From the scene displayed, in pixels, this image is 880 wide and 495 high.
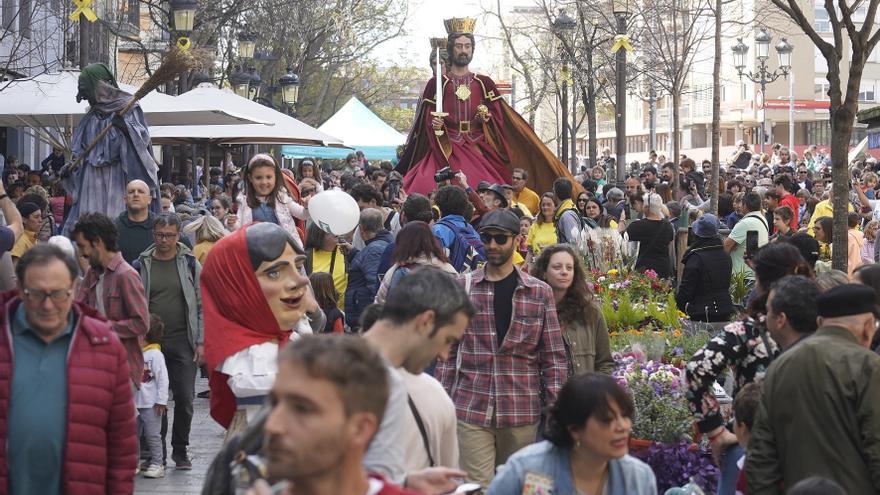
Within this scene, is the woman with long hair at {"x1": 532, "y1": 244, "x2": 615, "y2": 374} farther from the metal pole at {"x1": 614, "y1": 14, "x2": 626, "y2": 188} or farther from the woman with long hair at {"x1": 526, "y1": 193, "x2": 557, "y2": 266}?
the metal pole at {"x1": 614, "y1": 14, "x2": 626, "y2": 188}

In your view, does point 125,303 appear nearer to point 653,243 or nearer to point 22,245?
point 22,245

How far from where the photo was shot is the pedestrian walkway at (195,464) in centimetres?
931

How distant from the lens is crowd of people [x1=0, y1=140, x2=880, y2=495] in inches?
129

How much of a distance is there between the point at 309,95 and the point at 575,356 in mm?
49603

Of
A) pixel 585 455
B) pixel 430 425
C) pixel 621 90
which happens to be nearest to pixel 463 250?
pixel 585 455

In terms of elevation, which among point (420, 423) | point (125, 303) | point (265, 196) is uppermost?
point (265, 196)

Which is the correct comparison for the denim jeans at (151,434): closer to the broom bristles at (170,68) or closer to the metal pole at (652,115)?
the broom bristles at (170,68)

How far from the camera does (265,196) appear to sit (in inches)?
396

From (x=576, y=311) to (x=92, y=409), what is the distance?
3269 millimetres

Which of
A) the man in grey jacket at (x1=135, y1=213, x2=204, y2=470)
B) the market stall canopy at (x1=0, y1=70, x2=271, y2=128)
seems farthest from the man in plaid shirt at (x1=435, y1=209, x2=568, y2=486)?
the market stall canopy at (x1=0, y1=70, x2=271, y2=128)

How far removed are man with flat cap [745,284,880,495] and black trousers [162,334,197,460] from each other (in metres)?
5.23

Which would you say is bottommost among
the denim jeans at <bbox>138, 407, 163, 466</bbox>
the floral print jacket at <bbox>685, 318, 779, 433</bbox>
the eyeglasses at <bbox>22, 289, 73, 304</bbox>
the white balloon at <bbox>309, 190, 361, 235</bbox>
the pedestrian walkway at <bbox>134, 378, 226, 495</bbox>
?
the pedestrian walkway at <bbox>134, 378, 226, 495</bbox>

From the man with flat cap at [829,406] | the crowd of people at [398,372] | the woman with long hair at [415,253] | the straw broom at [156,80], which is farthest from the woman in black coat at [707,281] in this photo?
the man with flat cap at [829,406]

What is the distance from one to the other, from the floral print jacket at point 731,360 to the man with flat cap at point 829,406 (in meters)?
0.88
